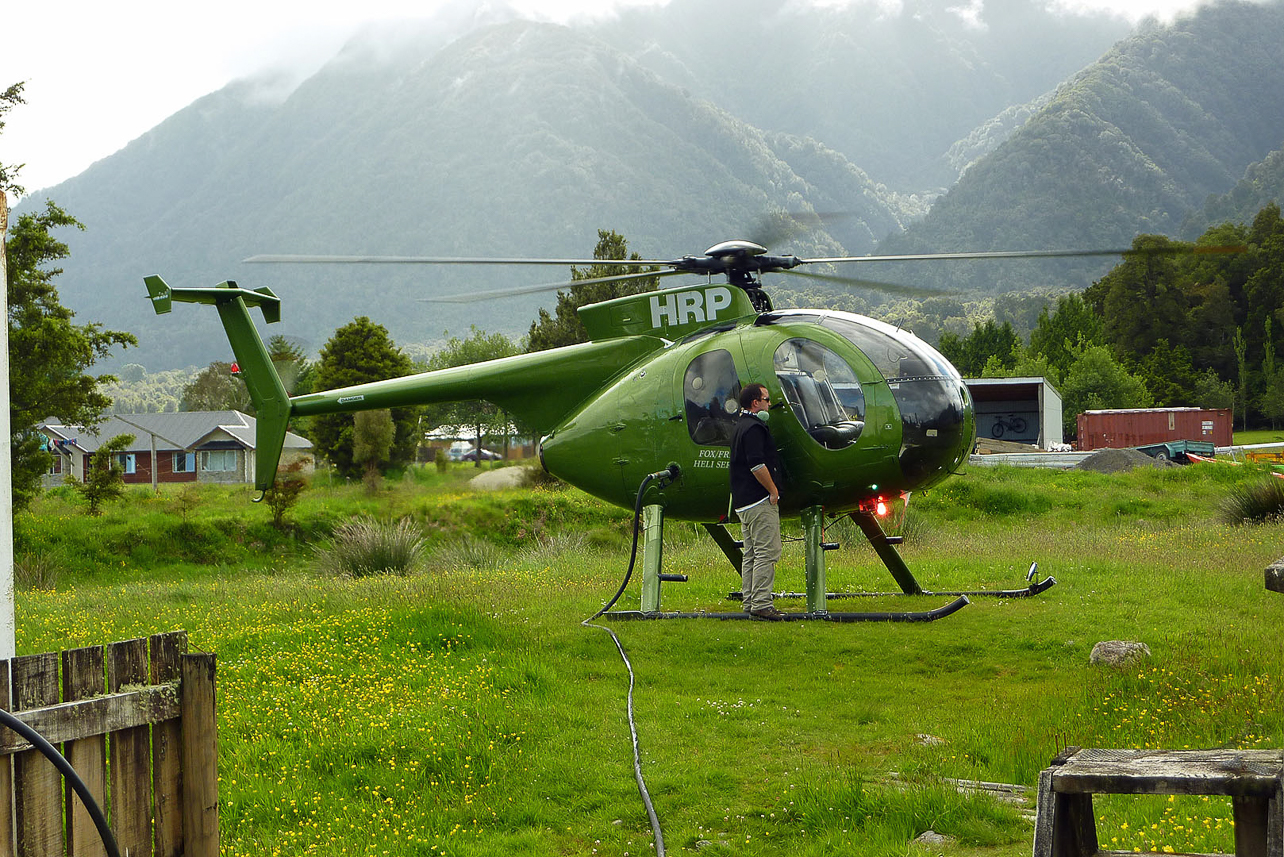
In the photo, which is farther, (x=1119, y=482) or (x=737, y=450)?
(x=1119, y=482)

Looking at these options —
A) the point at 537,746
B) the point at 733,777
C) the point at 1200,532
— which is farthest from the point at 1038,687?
the point at 1200,532

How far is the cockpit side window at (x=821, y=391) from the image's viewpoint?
32.1 feet

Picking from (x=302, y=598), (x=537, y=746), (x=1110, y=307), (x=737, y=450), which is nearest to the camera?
(x=537, y=746)

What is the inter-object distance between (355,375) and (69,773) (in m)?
36.6

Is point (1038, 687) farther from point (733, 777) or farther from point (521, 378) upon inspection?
point (521, 378)

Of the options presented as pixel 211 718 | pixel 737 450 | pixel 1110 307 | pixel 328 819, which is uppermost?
pixel 1110 307

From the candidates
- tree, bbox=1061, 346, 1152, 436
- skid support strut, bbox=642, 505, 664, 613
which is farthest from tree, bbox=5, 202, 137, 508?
tree, bbox=1061, 346, 1152, 436

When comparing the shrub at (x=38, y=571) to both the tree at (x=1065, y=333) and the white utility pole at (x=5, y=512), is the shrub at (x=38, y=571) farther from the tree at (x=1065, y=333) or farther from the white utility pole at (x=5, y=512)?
the tree at (x=1065, y=333)

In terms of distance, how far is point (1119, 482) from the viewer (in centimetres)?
2797

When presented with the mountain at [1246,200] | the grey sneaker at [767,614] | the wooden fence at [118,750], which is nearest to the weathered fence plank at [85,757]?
the wooden fence at [118,750]

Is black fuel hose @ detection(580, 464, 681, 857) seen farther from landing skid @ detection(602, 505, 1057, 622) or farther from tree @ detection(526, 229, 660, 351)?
tree @ detection(526, 229, 660, 351)

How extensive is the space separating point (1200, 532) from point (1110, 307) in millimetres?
70335

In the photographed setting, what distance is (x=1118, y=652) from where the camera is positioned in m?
8.10

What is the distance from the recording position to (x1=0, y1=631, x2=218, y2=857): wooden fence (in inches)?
131
